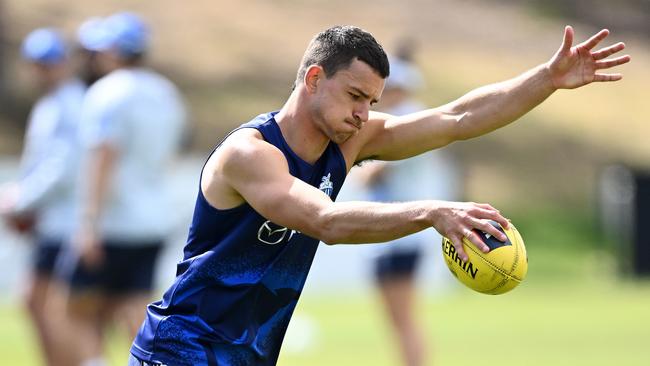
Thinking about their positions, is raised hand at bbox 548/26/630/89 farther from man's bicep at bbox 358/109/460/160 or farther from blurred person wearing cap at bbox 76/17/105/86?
blurred person wearing cap at bbox 76/17/105/86

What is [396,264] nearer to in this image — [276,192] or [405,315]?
[405,315]

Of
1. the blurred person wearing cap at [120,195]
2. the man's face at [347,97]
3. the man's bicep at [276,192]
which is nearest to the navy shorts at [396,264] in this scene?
the blurred person wearing cap at [120,195]

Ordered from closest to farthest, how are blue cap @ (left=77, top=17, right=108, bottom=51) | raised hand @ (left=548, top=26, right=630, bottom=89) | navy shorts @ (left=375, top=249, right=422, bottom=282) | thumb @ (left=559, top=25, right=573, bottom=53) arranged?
thumb @ (left=559, top=25, right=573, bottom=53) → raised hand @ (left=548, top=26, right=630, bottom=89) → blue cap @ (left=77, top=17, right=108, bottom=51) → navy shorts @ (left=375, top=249, right=422, bottom=282)

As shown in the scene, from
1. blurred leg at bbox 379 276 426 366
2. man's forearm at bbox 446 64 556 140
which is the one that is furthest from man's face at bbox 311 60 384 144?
blurred leg at bbox 379 276 426 366

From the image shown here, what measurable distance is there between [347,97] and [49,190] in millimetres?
4253

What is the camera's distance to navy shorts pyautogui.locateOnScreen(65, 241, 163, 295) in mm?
8156

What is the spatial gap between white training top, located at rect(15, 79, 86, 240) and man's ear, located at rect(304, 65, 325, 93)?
402 centimetres

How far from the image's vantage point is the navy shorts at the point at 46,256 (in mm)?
8719

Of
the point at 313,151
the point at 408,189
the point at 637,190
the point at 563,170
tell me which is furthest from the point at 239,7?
the point at 313,151

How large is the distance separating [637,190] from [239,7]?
64.2 ft

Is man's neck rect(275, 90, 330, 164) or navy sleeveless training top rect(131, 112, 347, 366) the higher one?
man's neck rect(275, 90, 330, 164)

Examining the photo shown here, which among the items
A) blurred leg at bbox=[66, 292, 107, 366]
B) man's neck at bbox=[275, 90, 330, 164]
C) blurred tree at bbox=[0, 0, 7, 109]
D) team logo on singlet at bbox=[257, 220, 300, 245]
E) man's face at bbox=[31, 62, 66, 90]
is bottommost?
blurred leg at bbox=[66, 292, 107, 366]

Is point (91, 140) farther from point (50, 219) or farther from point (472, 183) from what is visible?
point (472, 183)

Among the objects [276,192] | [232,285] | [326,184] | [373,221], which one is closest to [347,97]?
[326,184]
